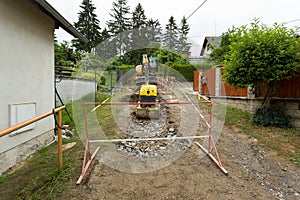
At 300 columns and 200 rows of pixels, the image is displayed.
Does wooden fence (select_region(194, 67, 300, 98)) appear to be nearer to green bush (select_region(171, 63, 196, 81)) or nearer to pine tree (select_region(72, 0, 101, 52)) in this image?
green bush (select_region(171, 63, 196, 81))

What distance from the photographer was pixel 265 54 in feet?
14.6

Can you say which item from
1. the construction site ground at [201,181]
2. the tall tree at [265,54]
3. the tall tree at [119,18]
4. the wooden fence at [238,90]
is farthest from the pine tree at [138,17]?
the construction site ground at [201,181]

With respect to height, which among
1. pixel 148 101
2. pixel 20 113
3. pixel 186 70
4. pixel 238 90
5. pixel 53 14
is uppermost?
pixel 186 70

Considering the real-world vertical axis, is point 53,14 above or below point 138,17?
below

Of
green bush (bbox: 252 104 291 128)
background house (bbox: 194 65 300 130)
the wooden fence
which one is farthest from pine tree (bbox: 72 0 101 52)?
green bush (bbox: 252 104 291 128)

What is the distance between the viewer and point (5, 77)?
2.69m

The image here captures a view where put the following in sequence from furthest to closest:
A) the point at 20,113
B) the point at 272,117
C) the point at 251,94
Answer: the point at 251,94
the point at 272,117
the point at 20,113

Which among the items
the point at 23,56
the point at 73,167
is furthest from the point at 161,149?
the point at 23,56

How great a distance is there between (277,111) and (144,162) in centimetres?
448

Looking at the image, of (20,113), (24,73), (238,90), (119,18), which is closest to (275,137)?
(238,90)

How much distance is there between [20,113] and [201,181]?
319 cm

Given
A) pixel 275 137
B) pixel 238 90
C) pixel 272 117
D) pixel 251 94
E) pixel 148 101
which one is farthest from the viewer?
pixel 238 90

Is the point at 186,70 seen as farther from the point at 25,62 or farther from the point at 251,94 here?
the point at 25,62

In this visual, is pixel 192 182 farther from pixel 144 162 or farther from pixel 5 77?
pixel 5 77
